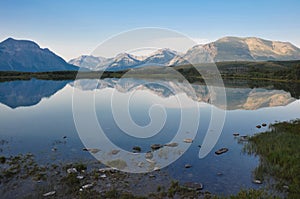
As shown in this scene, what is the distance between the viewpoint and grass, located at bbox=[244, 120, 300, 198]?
544 inches

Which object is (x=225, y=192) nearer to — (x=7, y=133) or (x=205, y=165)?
(x=205, y=165)

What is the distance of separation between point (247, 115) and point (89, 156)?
2957 centimetres

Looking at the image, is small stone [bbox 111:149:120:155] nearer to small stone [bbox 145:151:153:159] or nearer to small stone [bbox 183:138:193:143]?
small stone [bbox 145:151:153:159]

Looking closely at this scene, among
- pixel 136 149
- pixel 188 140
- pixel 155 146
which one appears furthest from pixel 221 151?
pixel 136 149

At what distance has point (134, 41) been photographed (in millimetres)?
17062

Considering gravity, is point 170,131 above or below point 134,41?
below

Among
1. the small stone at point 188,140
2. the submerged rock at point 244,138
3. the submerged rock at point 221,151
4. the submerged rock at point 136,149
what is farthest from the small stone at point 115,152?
the submerged rock at point 244,138

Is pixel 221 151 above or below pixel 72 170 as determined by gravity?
below

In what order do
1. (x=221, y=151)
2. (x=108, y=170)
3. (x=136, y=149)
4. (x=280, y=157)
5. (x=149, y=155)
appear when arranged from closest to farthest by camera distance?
1. (x=108, y=170)
2. (x=280, y=157)
3. (x=149, y=155)
4. (x=221, y=151)
5. (x=136, y=149)

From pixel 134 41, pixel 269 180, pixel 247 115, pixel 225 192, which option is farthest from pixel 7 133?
pixel 247 115

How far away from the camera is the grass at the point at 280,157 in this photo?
1382 centimetres

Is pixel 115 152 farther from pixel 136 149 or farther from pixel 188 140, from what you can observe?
pixel 188 140

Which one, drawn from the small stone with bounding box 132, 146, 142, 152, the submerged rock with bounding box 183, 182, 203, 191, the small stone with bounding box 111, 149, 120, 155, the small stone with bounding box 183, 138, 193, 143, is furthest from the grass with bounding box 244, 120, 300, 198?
the small stone with bounding box 111, 149, 120, 155

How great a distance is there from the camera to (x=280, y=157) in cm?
1728
